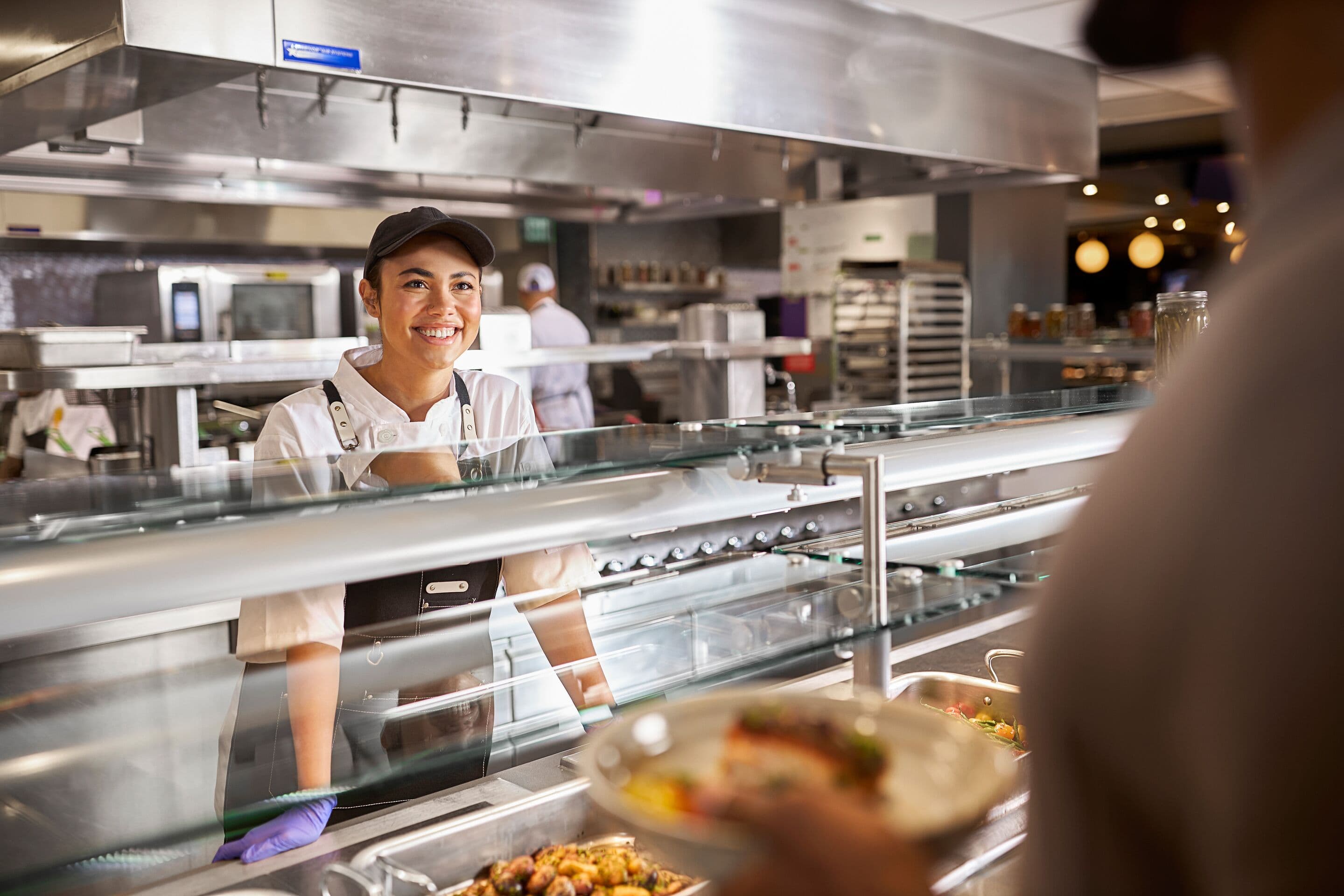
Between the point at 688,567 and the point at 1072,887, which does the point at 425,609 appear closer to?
the point at 688,567

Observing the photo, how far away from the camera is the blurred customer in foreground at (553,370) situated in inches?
233

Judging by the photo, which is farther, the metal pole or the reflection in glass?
the metal pole

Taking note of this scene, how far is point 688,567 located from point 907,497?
289cm

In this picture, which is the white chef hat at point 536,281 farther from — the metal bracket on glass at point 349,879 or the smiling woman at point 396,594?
the metal bracket on glass at point 349,879

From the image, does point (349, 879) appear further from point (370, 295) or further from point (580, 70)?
point (580, 70)

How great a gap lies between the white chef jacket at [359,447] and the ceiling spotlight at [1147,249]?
379 inches

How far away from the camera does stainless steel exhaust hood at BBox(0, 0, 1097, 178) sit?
2.98 meters

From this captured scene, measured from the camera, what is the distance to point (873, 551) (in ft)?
4.61

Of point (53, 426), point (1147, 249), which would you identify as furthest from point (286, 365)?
point (1147, 249)

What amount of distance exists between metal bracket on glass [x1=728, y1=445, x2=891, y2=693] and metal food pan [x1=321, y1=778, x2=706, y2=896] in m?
0.43

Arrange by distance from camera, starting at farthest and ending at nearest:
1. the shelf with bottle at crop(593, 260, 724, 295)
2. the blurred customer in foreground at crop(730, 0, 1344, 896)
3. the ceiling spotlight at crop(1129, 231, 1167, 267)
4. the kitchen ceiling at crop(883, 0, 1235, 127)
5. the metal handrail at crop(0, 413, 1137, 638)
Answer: the ceiling spotlight at crop(1129, 231, 1167, 267)
the shelf with bottle at crop(593, 260, 724, 295)
the metal handrail at crop(0, 413, 1137, 638)
the kitchen ceiling at crop(883, 0, 1235, 127)
the blurred customer in foreground at crop(730, 0, 1344, 896)

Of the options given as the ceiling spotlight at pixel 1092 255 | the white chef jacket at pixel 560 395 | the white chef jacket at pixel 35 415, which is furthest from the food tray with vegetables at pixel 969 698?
the ceiling spotlight at pixel 1092 255

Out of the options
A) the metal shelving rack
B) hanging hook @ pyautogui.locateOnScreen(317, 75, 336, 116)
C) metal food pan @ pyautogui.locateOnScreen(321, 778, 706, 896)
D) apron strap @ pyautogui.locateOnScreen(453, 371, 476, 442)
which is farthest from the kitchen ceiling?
hanging hook @ pyautogui.locateOnScreen(317, 75, 336, 116)

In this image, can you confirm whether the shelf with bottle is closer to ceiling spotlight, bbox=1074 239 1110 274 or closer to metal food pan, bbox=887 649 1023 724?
ceiling spotlight, bbox=1074 239 1110 274
